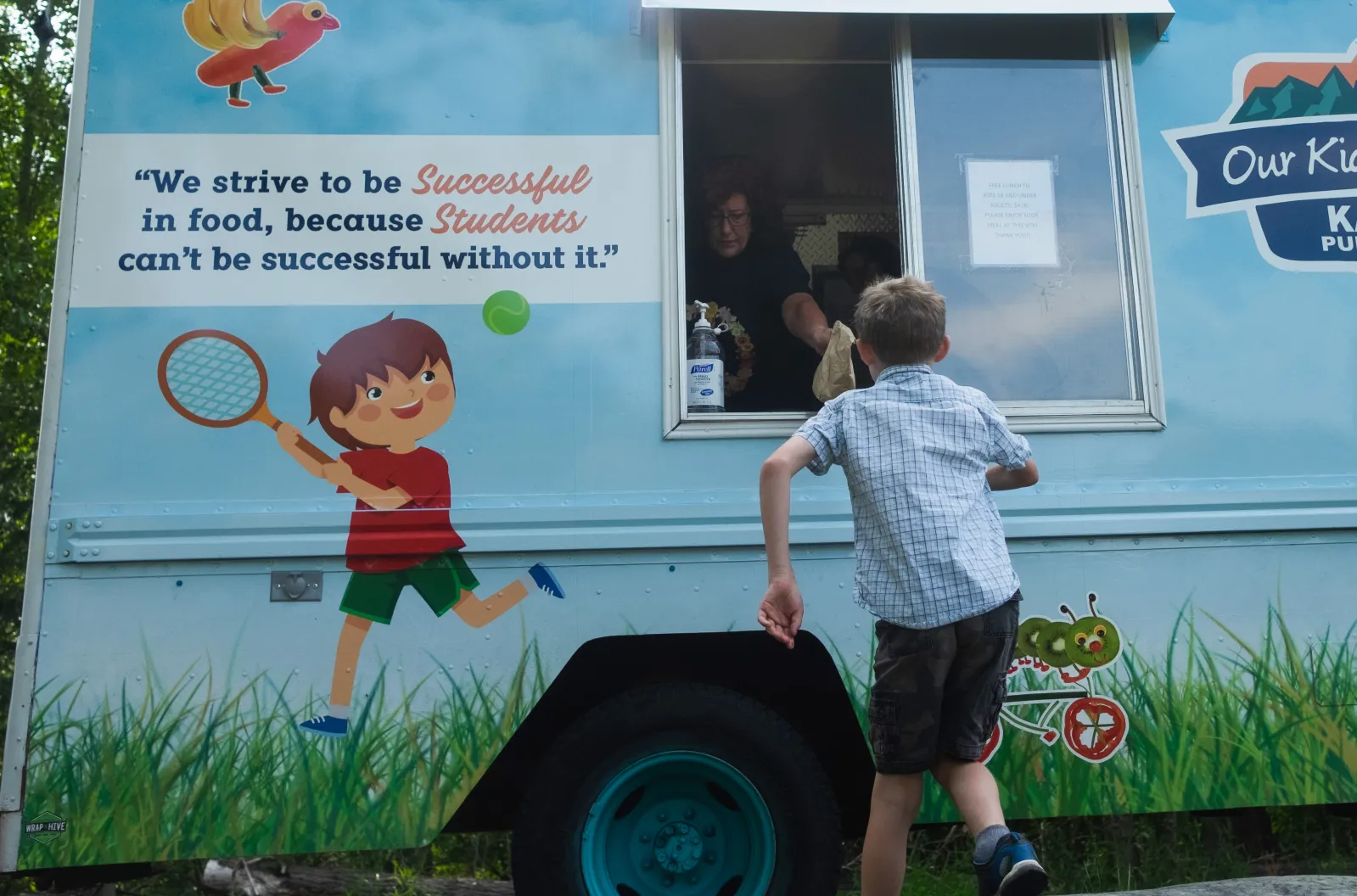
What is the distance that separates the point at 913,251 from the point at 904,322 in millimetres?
760

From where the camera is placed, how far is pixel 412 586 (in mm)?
2838

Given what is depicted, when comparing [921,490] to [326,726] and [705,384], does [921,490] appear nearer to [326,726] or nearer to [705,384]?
[705,384]

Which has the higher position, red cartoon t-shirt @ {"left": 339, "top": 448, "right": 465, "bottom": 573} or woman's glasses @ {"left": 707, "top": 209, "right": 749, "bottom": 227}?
woman's glasses @ {"left": 707, "top": 209, "right": 749, "bottom": 227}

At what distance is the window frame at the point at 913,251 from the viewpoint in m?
2.97

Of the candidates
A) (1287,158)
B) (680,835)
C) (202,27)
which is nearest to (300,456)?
(202,27)

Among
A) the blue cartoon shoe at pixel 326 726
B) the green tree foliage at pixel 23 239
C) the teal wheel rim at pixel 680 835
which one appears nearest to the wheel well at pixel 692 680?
the teal wheel rim at pixel 680 835

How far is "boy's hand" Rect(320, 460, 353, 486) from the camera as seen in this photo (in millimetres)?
2848

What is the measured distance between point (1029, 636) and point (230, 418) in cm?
221

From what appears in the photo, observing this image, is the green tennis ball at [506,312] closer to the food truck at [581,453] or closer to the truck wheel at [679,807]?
the food truck at [581,453]

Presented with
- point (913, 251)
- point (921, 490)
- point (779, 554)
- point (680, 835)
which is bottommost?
point (680, 835)

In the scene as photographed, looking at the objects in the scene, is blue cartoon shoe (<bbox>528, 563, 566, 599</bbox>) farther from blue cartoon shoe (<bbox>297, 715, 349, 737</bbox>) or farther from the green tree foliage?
the green tree foliage

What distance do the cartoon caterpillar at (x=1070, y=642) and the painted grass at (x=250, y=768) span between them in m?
1.31

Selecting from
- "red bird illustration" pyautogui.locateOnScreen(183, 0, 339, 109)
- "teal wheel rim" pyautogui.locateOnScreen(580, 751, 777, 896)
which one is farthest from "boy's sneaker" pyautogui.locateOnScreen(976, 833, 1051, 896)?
"red bird illustration" pyautogui.locateOnScreen(183, 0, 339, 109)

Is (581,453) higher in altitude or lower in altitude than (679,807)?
higher
